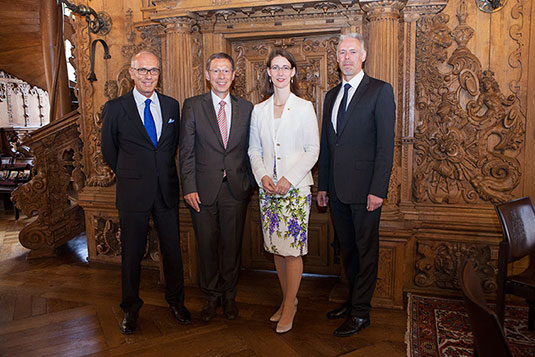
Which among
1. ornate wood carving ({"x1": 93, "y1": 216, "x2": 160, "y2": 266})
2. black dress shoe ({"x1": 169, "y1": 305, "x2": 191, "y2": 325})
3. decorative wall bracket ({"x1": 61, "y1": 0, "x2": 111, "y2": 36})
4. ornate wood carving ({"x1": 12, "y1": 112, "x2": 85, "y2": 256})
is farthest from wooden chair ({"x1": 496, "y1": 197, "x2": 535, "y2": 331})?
ornate wood carving ({"x1": 12, "y1": 112, "x2": 85, "y2": 256})

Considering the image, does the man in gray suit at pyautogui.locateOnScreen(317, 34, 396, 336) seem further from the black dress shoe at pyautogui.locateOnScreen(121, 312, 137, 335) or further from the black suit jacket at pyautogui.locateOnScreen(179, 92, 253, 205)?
the black dress shoe at pyautogui.locateOnScreen(121, 312, 137, 335)

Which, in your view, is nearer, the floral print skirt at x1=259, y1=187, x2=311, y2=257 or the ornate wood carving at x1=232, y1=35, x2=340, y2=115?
the floral print skirt at x1=259, y1=187, x2=311, y2=257

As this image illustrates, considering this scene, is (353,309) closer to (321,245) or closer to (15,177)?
(321,245)

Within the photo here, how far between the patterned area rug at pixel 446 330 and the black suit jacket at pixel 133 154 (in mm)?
1947

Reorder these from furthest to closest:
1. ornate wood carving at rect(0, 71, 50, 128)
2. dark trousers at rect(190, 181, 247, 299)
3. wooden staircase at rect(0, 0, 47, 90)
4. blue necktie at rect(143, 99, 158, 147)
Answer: ornate wood carving at rect(0, 71, 50, 128) → wooden staircase at rect(0, 0, 47, 90) → dark trousers at rect(190, 181, 247, 299) → blue necktie at rect(143, 99, 158, 147)

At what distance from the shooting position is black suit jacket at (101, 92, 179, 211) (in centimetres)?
274

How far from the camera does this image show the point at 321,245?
389 centimetres

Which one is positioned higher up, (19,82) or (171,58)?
(19,82)

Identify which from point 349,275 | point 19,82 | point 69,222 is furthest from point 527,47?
point 19,82

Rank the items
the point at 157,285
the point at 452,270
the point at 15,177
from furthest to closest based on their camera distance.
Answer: the point at 15,177
the point at 157,285
the point at 452,270

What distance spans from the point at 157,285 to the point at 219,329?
1.09m

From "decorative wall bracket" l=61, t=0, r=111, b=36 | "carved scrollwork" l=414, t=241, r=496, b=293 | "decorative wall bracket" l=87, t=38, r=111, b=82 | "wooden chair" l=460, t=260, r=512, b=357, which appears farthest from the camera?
"decorative wall bracket" l=61, t=0, r=111, b=36

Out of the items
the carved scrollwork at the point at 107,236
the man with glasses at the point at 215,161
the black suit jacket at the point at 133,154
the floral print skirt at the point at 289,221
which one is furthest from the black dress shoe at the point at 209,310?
the carved scrollwork at the point at 107,236

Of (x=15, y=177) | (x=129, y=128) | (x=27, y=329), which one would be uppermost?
(x=129, y=128)
